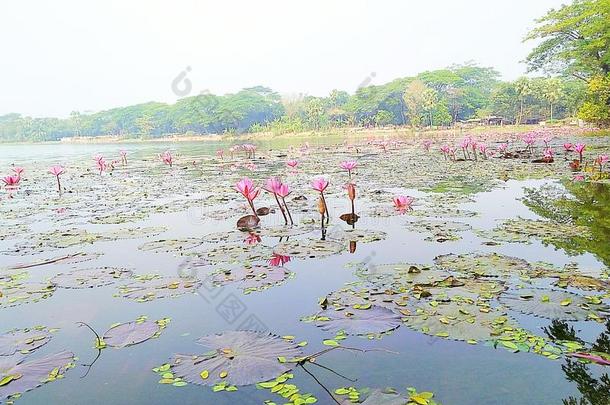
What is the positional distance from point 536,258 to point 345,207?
310 cm

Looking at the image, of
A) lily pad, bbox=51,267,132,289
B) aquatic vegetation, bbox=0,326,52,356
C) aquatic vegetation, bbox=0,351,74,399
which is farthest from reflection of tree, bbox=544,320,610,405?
lily pad, bbox=51,267,132,289

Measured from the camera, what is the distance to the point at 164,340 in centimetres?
247

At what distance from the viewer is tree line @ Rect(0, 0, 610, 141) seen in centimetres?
2184

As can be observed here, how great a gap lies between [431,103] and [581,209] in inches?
1810

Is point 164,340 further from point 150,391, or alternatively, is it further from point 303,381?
point 303,381

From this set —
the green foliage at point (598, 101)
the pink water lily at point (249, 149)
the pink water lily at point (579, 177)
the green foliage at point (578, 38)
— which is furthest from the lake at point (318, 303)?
the green foliage at point (578, 38)

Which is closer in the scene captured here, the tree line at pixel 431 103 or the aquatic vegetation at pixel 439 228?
the aquatic vegetation at pixel 439 228

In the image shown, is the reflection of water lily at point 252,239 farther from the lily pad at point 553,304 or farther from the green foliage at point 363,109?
the green foliage at point 363,109

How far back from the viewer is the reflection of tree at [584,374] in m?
1.76

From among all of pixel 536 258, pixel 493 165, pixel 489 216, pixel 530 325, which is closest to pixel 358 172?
pixel 493 165

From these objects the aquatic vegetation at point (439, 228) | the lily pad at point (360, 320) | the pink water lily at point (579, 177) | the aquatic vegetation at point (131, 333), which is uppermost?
the pink water lily at point (579, 177)

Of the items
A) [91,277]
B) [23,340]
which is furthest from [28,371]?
[91,277]

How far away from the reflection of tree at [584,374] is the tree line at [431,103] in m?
21.3

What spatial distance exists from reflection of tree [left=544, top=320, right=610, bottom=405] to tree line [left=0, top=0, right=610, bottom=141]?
21.3 metres
